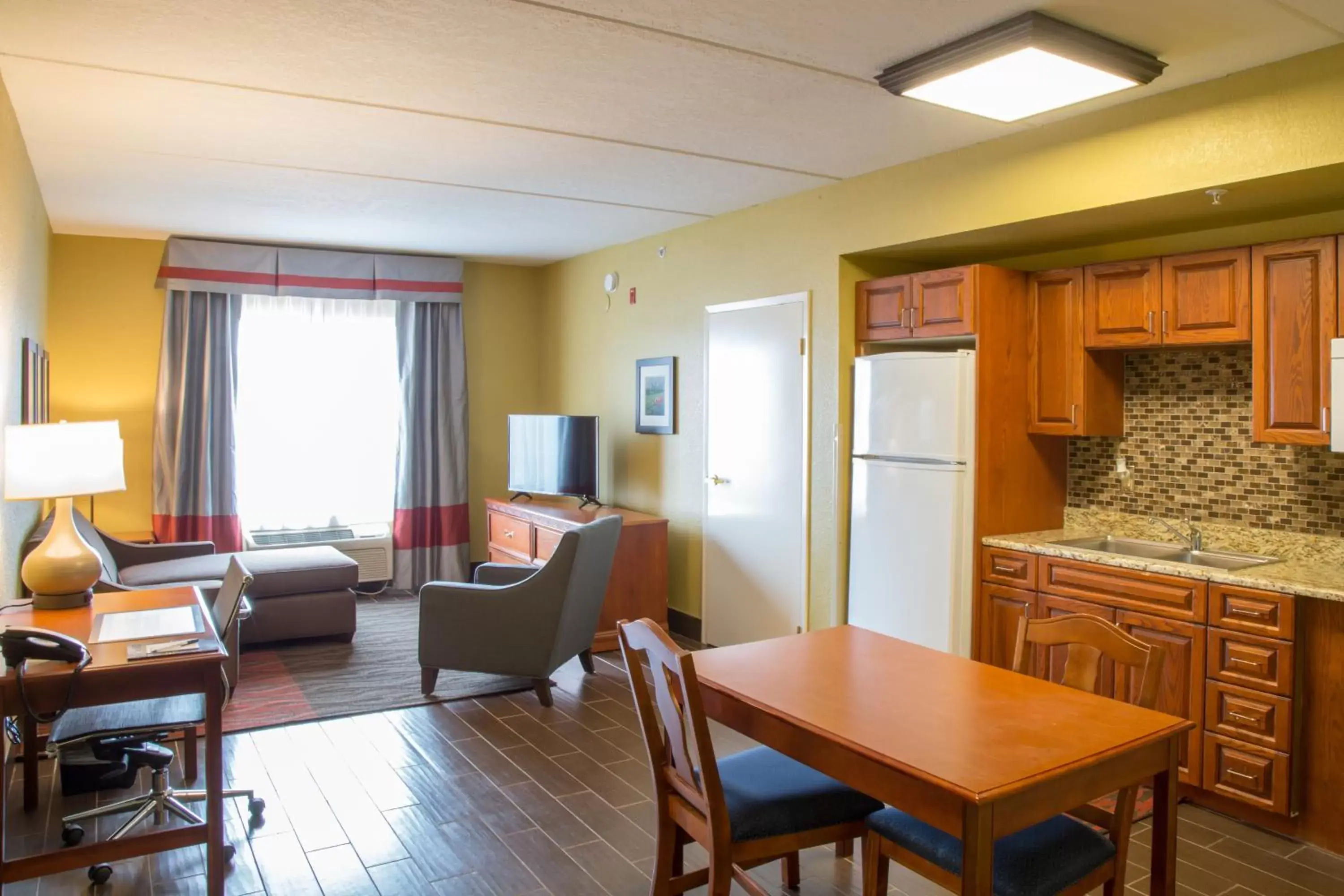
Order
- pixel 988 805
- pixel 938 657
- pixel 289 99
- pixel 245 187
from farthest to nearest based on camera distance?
pixel 245 187 < pixel 289 99 < pixel 938 657 < pixel 988 805

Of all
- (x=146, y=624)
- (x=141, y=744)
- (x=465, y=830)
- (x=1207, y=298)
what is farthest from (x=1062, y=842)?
(x=141, y=744)

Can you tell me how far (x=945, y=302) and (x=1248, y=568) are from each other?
1.57 metres

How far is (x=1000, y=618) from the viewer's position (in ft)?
12.9

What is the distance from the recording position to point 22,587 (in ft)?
13.7

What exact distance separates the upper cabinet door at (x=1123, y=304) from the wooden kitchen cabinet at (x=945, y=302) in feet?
1.49

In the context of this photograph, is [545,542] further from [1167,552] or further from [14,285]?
[1167,552]

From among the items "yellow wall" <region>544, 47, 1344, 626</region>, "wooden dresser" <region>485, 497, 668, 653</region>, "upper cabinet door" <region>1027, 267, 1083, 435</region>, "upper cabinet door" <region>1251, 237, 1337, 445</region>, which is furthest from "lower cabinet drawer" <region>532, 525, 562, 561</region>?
"upper cabinet door" <region>1251, 237, 1337, 445</region>

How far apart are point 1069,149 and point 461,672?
3716mm

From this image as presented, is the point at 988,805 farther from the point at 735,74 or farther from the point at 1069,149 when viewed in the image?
the point at 1069,149

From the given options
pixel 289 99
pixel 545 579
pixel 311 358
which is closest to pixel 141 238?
pixel 311 358

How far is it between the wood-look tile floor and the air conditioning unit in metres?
2.85

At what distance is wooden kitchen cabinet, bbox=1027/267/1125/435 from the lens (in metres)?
3.96

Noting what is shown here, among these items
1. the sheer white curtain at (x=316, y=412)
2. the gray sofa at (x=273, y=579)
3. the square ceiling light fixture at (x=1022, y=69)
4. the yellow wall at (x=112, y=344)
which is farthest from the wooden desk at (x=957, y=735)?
the yellow wall at (x=112, y=344)

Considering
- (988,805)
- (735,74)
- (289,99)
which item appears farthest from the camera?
(289,99)
